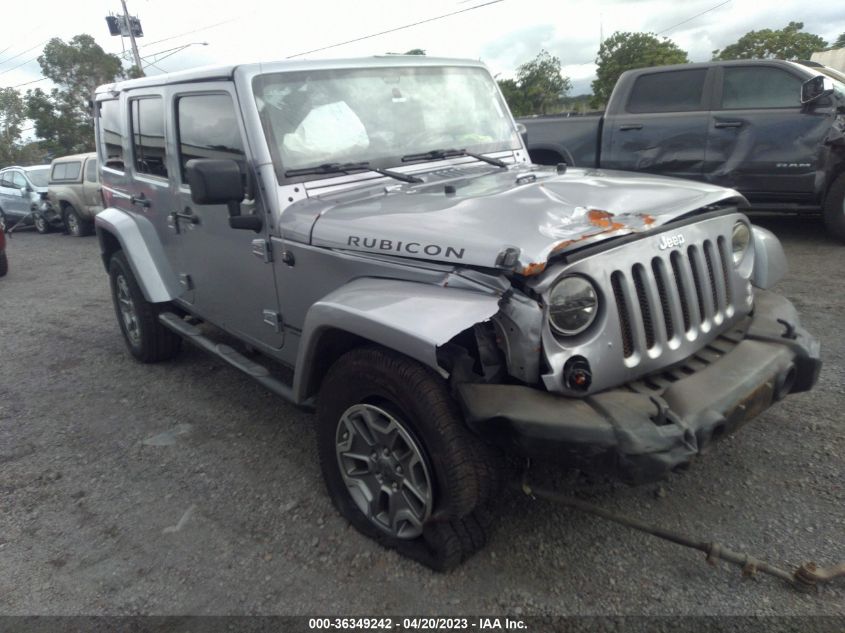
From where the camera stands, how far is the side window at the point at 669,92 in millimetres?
7430

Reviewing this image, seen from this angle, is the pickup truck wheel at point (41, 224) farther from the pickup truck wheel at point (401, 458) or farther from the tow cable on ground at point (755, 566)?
the tow cable on ground at point (755, 566)

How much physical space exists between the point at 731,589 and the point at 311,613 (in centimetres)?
154

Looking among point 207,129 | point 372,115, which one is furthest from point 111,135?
point 372,115

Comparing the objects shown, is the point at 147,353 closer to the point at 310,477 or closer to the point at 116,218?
the point at 116,218

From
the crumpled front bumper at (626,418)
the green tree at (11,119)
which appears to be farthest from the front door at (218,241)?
the green tree at (11,119)

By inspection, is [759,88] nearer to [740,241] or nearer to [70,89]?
[740,241]

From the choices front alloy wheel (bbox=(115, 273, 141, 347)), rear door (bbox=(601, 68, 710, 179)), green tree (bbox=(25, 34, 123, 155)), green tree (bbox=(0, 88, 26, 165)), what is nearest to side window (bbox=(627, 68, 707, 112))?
rear door (bbox=(601, 68, 710, 179))

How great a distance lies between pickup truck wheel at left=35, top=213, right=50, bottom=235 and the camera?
49.1 feet

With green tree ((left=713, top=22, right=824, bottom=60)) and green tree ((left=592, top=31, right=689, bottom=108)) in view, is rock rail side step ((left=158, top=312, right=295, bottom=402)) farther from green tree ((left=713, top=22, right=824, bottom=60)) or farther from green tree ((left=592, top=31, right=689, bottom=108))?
green tree ((left=713, top=22, right=824, bottom=60))

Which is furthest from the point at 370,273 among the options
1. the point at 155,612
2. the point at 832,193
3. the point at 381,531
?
the point at 832,193

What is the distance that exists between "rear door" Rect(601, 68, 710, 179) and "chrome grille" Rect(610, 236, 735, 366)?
17.4 ft

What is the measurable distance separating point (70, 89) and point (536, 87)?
2774 cm

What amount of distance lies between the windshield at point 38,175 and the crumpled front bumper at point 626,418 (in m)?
17.3

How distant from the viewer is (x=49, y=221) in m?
14.8
